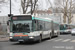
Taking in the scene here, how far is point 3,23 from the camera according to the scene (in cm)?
4609

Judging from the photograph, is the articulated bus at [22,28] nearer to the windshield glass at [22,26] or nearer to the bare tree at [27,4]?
the windshield glass at [22,26]

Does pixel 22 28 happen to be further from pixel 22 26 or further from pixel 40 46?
pixel 40 46

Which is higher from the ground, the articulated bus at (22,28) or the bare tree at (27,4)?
the bare tree at (27,4)

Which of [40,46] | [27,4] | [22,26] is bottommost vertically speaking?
[40,46]

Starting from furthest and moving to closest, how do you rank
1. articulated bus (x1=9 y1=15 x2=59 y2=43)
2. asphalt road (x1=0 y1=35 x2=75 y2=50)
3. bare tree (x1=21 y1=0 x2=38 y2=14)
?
bare tree (x1=21 y1=0 x2=38 y2=14), articulated bus (x1=9 y1=15 x2=59 y2=43), asphalt road (x1=0 y1=35 x2=75 y2=50)

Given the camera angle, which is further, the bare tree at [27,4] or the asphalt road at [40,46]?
the bare tree at [27,4]

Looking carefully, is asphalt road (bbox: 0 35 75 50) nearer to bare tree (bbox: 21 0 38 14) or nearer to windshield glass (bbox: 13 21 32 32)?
windshield glass (bbox: 13 21 32 32)

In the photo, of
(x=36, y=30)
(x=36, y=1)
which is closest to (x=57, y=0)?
(x=36, y=1)

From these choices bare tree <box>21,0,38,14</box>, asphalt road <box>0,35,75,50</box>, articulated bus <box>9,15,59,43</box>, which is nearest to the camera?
asphalt road <box>0,35,75,50</box>

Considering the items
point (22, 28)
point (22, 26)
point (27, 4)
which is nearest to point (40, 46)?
point (22, 28)

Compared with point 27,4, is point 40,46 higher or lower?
lower

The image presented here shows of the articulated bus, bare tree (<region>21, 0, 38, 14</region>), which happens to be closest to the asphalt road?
the articulated bus

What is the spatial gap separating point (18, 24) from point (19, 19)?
52 cm

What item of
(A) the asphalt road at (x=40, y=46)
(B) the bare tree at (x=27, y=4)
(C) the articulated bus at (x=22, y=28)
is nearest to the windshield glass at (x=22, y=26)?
(C) the articulated bus at (x=22, y=28)
